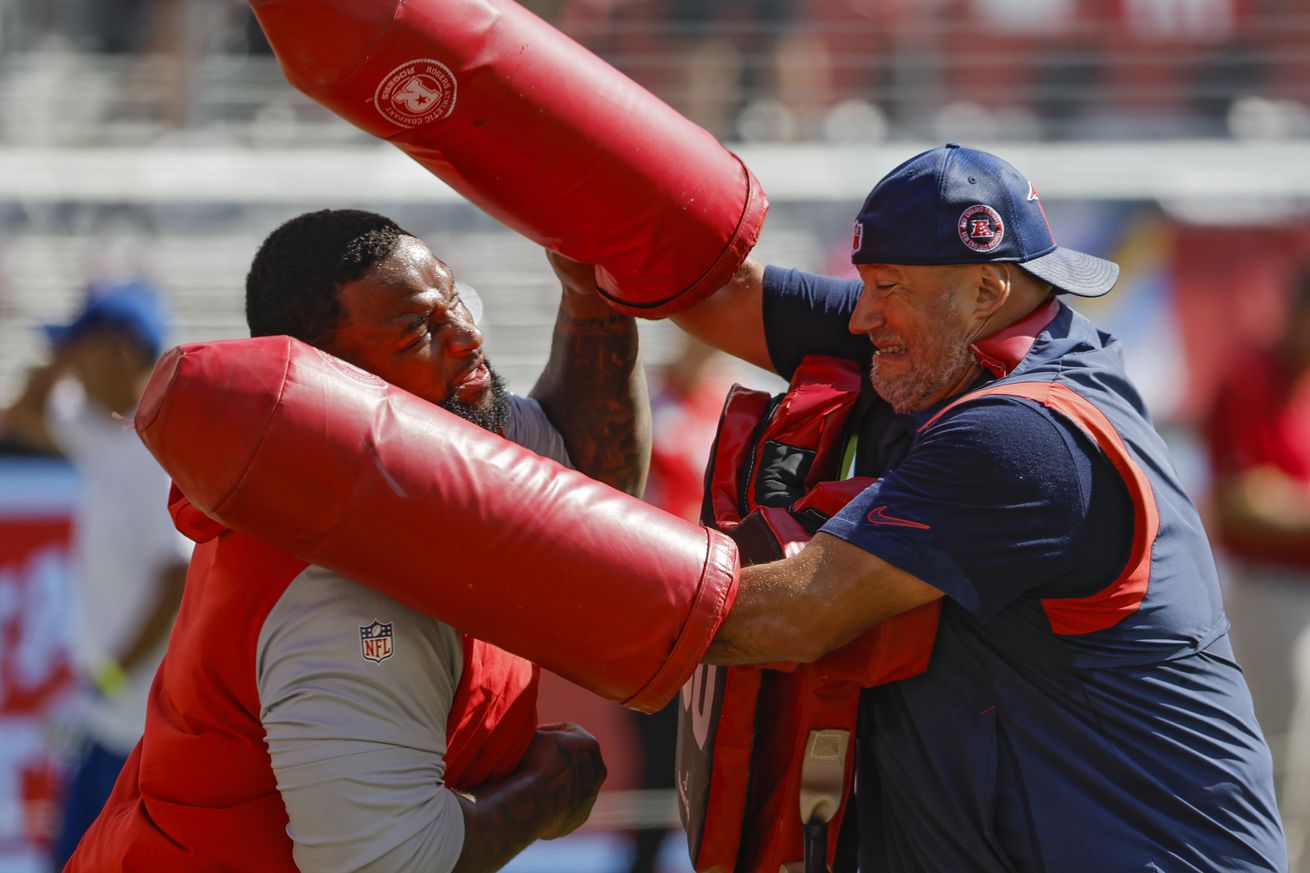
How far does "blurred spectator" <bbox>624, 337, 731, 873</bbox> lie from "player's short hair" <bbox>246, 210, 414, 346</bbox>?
3.09 metres

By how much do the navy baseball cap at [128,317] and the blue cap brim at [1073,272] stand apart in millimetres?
3187

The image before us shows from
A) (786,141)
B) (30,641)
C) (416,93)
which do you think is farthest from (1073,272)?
(786,141)

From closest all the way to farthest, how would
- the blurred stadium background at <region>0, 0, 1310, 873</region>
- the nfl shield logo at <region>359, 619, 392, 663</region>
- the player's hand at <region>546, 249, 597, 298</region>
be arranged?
1. the nfl shield logo at <region>359, 619, 392, 663</region>
2. the player's hand at <region>546, 249, 597, 298</region>
3. the blurred stadium background at <region>0, 0, 1310, 873</region>

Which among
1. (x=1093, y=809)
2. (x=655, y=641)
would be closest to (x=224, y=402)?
(x=655, y=641)

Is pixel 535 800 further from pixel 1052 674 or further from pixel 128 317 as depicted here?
pixel 128 317

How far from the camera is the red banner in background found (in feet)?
17.7

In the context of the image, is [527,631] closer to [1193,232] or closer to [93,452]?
[93,452]

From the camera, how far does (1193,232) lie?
731cm

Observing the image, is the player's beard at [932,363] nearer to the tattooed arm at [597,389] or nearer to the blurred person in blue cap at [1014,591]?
the blurred person in blue cap at [1014,591]

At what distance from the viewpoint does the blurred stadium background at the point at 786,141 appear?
731cm

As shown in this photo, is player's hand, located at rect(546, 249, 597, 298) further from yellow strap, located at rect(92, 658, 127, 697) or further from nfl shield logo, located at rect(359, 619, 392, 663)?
yellow strap, located at rect(92, 658, 127, 697)

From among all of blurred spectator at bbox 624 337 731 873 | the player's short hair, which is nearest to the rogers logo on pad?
the player's short hair

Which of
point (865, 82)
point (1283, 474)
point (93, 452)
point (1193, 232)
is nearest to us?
point (93, 452)

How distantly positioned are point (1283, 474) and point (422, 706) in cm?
408
